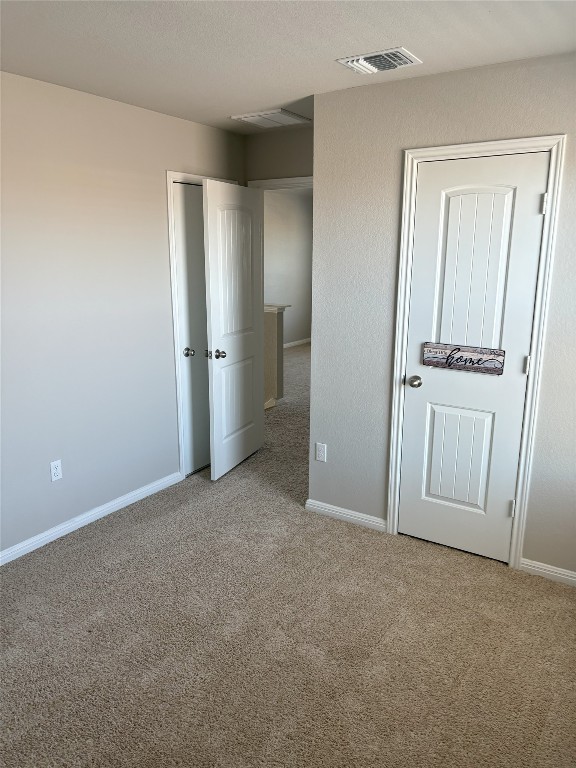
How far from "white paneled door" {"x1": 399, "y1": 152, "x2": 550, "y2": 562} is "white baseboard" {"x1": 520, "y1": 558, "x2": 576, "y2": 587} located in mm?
112

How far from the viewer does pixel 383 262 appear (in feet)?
10.1

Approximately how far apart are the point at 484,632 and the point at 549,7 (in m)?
2.47

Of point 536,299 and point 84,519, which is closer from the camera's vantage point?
point 536,299

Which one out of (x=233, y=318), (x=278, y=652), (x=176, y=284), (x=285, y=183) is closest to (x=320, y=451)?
(x=233, y=318)

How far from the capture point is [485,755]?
191cm

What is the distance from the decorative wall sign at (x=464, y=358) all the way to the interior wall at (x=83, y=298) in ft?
5.90

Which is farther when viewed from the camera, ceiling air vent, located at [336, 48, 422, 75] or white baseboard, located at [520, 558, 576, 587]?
white baseboard, located at [520, 558, 576, 587]

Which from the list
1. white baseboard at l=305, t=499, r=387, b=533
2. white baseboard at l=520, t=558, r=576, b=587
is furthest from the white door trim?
white baseboard at l=520, t=558, r=576, b=587

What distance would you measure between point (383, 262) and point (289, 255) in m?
6.65

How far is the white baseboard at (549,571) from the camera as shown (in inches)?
112

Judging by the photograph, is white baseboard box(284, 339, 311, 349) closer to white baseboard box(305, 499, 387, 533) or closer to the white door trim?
the white door trim

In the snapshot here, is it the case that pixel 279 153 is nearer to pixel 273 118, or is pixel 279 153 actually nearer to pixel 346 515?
pixel 273 118

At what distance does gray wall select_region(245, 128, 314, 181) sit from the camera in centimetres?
411

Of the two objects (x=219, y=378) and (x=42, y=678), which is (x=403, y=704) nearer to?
(x=42, y=678)
